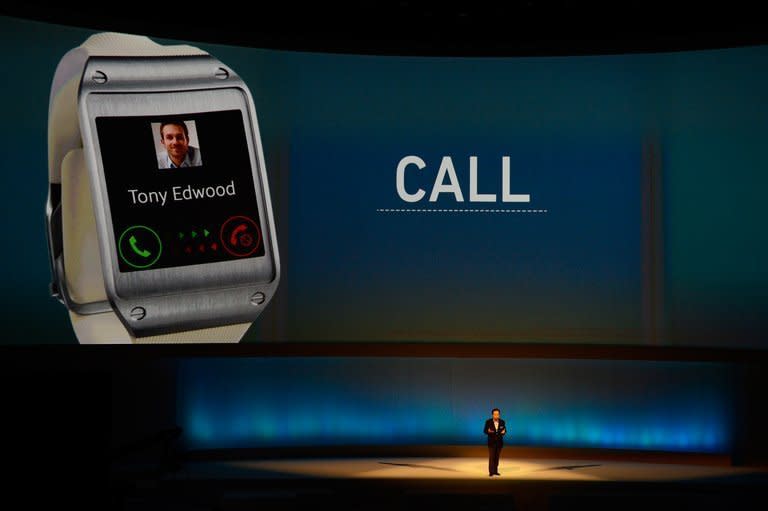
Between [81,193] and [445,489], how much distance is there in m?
3.51

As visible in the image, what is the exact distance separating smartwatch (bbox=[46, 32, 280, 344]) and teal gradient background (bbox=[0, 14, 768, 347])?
3.26 ft

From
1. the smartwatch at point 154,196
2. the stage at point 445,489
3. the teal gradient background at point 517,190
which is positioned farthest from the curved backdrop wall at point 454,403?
the smartwatch at point 154,196

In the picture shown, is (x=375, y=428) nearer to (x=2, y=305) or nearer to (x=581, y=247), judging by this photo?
(x=581, y=247)

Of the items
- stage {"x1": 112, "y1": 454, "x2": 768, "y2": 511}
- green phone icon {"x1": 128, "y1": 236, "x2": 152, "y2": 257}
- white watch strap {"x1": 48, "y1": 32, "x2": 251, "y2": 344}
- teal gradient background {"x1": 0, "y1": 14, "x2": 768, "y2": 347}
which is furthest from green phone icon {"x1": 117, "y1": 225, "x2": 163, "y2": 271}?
stage {"x1": 112, "y1": 454, "x2": 768, "y2": 511}

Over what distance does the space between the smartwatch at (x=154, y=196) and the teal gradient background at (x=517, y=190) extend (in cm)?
99

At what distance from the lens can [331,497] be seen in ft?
24.2

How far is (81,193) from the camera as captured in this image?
7336mm

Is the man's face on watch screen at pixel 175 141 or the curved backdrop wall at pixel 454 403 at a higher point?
the man's face on watch screen at pixel 175 141

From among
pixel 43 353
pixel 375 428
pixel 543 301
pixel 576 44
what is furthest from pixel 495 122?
pixel 43 353

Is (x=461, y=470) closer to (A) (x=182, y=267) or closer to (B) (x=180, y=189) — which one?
(A) (x=182, y=267)

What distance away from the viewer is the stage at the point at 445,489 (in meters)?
7.21

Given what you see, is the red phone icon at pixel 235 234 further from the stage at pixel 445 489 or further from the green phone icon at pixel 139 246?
the stage at pixel 445 489

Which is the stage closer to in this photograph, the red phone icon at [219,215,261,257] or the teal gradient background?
the teal gradient background

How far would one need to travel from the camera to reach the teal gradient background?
8.71 meters
